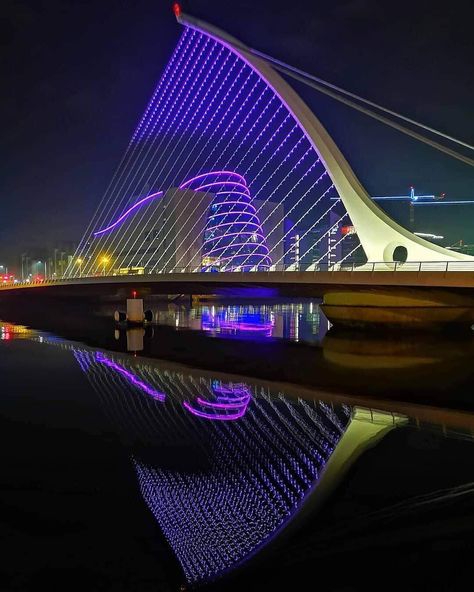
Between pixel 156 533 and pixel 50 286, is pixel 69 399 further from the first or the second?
pixel 50 286

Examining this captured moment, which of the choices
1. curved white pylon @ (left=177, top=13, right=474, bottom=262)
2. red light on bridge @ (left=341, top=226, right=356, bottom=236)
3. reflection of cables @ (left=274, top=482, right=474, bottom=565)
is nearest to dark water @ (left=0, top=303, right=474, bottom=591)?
reflection of cables @ (left=274, top=482, right=474, bottom=565)

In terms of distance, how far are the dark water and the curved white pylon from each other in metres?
9.10

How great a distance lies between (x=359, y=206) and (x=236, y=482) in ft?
56.6

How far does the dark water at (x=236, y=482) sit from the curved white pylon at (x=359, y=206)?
9.10 m

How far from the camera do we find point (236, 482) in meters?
5.60

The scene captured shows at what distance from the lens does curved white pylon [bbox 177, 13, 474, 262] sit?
20.3m

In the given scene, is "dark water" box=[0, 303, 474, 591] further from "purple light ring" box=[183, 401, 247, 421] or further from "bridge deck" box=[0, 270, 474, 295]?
"bridge deck" box=[0, 270, 474, 295]

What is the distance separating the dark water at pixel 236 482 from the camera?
12.1ft

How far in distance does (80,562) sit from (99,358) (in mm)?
12487

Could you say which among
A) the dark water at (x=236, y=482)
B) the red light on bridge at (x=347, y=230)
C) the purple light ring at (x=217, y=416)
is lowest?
the purple light ring at (x=217, y=416)

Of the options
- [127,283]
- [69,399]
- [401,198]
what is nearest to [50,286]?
[127,283]

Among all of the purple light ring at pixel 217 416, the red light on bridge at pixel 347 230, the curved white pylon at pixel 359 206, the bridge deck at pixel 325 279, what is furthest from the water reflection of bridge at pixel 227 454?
the red light on bridge at pixel 347 230

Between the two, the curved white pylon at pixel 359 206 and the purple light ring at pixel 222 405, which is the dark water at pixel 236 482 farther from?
the curved white pylon at pixel 359 206

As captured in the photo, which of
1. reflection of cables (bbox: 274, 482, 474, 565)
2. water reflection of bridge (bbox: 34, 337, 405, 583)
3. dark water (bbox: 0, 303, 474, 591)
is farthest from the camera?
water reflection of bridge (bbox: 34, 337, 405, 583)
